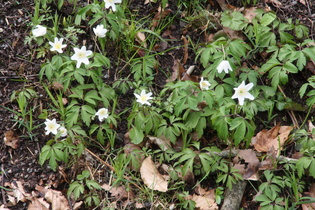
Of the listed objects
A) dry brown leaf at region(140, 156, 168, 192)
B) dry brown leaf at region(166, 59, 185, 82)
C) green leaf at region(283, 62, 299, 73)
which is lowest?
dry brown leaf at region(140, 156, 168, 192)

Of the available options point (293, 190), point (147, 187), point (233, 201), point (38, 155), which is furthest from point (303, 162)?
point (38, 155)

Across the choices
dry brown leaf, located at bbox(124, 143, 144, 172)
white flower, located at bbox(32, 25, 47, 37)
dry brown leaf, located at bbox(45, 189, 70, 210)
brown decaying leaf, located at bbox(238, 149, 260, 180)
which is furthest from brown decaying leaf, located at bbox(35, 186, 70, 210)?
brown decaying leaf, located at bbox(238, 149, 260, 180)

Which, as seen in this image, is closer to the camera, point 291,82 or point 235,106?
point 235,106

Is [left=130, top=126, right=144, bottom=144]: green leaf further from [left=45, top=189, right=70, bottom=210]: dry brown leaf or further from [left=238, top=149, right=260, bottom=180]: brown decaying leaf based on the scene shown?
[left=238, top=149, right=260, bottom=180]: brown decaying leaf

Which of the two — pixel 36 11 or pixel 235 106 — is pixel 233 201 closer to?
pixel 235 106

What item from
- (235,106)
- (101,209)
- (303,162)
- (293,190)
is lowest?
(101,209)

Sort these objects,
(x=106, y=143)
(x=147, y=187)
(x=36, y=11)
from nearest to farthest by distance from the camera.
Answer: (x=147, y=187)
(x=106, y=143)
(x=36, y=11)

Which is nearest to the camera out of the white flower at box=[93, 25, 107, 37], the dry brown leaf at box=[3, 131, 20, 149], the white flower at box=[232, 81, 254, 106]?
the white flower at box=[232, 81, 254, 106]
